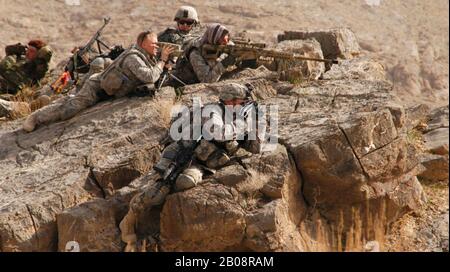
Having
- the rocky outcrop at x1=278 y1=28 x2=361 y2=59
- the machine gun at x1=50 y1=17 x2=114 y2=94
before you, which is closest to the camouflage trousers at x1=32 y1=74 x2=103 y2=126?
the machine gun at x1=50 y1=17 x2=114 y2=94

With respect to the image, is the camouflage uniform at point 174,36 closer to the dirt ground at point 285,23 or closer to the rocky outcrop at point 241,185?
the rocky outcrop at point 241,185

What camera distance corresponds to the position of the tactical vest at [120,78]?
430 inches

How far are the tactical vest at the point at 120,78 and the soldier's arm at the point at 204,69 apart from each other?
1.10 meters

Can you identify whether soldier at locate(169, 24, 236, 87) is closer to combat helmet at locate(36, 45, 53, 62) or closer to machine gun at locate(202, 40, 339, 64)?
machine gun at locate(202, 40, 339, 64)

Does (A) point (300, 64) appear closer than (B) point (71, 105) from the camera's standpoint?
No

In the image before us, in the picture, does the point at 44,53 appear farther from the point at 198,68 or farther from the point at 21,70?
the point at 198,68

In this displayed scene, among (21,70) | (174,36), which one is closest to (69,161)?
(174,36)

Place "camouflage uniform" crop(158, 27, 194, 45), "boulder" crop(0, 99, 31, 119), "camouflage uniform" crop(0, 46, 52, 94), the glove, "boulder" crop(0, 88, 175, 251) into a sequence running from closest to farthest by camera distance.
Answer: "boulder" crop(0, 88, 175, 251), the glove, "boulder" crop(0, 99, 31, 119), "camouflage uniform" crop(158, 27, 194, 45), "camouflage uniform" crop(0, 46, 52, 94)

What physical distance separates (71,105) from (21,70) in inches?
179

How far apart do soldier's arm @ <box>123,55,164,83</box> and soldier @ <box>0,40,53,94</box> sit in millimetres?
4762

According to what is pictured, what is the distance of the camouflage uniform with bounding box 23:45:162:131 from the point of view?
10.9 metres

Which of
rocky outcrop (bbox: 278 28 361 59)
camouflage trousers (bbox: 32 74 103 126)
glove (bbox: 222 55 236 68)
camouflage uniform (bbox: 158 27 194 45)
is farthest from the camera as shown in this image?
rocky outcrop (bbox: 278 28 361 59)

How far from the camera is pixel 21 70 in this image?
1536 cm

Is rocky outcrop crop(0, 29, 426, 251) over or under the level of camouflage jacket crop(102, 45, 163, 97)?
under
